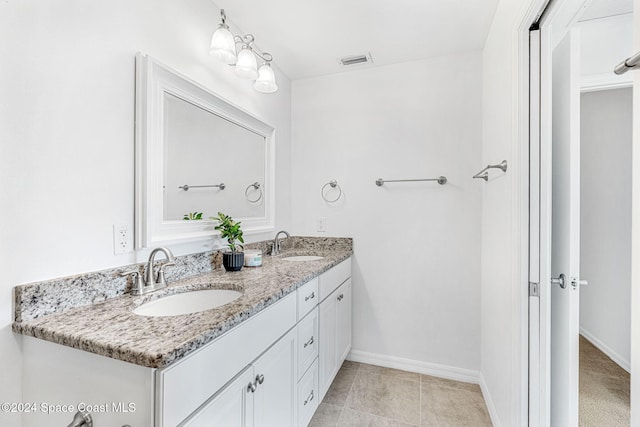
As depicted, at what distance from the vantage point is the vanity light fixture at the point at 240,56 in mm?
1423

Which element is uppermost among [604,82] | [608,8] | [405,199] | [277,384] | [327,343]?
[608,8]

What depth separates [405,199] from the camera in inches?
86.0

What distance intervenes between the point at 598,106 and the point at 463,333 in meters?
1.58

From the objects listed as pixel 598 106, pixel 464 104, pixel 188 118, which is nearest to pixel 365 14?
pixel 464 104

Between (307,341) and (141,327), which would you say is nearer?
(141,327)

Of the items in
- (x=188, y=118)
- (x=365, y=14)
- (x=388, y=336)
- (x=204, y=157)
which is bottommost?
(x=388, y=336)

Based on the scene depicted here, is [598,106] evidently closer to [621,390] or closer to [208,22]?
[621,390]

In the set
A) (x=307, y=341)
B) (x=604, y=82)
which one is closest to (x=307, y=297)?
(x=307, y=341)

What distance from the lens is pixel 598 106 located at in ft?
4.44

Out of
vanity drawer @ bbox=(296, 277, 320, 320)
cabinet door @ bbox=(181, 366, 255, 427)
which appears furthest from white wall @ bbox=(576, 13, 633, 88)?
cabinet door @ bbox=(181, 366, 255, 427)

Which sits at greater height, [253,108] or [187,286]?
[253,108]

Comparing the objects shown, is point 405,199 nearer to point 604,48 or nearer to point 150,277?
point 604,48

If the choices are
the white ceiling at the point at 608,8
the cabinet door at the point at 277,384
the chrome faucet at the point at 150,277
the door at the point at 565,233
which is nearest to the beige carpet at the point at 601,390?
the door at the point at 565,233

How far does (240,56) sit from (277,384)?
166cm
